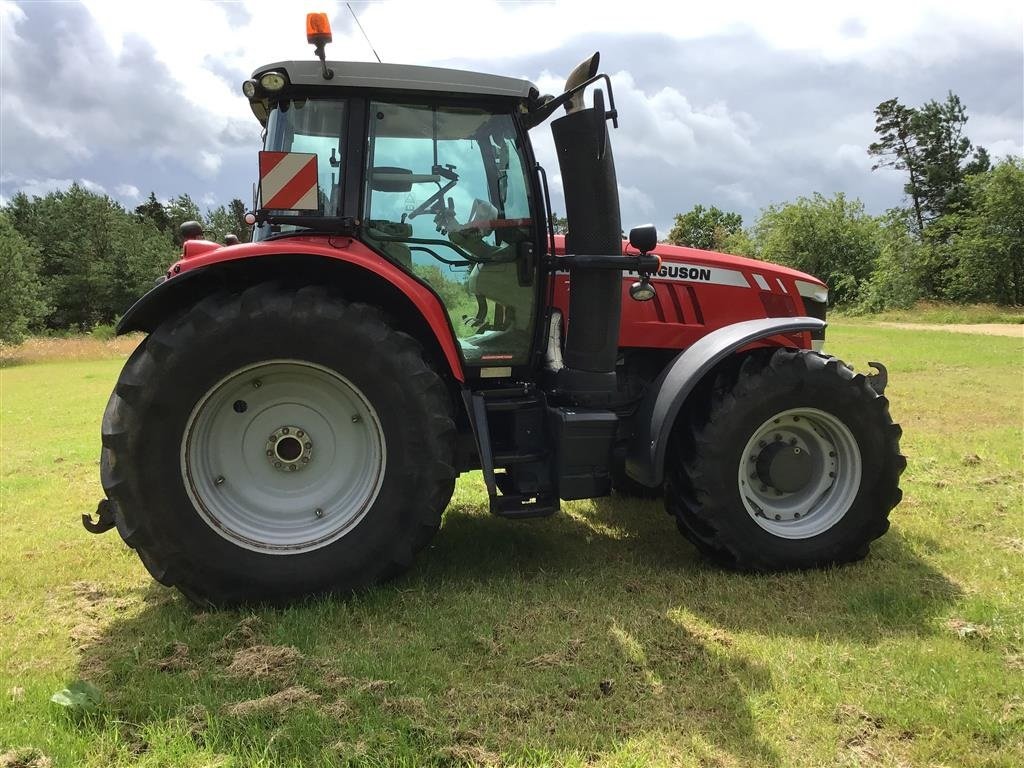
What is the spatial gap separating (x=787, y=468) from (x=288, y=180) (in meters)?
2.74

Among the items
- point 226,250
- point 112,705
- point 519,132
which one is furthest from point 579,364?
point 112,705

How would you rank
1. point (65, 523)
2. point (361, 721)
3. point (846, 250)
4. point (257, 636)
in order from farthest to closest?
1. point (846, 250)
2. point (65, 523)
3. point (257, 636)
4. point (361, 721)

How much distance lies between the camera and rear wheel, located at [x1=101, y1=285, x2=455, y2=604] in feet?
9.24

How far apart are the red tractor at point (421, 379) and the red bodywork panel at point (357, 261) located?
0.01m

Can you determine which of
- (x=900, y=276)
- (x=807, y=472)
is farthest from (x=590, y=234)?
(x=900, y=276)

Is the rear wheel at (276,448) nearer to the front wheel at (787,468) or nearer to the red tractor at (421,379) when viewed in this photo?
the red tractor at (421,379)

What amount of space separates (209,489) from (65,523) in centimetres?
220

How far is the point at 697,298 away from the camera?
3.93m

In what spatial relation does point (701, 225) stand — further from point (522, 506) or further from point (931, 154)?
point (522, 506)

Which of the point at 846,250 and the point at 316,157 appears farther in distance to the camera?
the point at 846,250

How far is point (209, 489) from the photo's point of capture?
302 centimetres

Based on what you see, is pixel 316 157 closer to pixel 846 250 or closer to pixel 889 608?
pixel 889 608

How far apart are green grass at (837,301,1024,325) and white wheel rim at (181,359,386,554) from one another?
94.1ft

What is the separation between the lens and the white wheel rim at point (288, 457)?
9.89 feet
